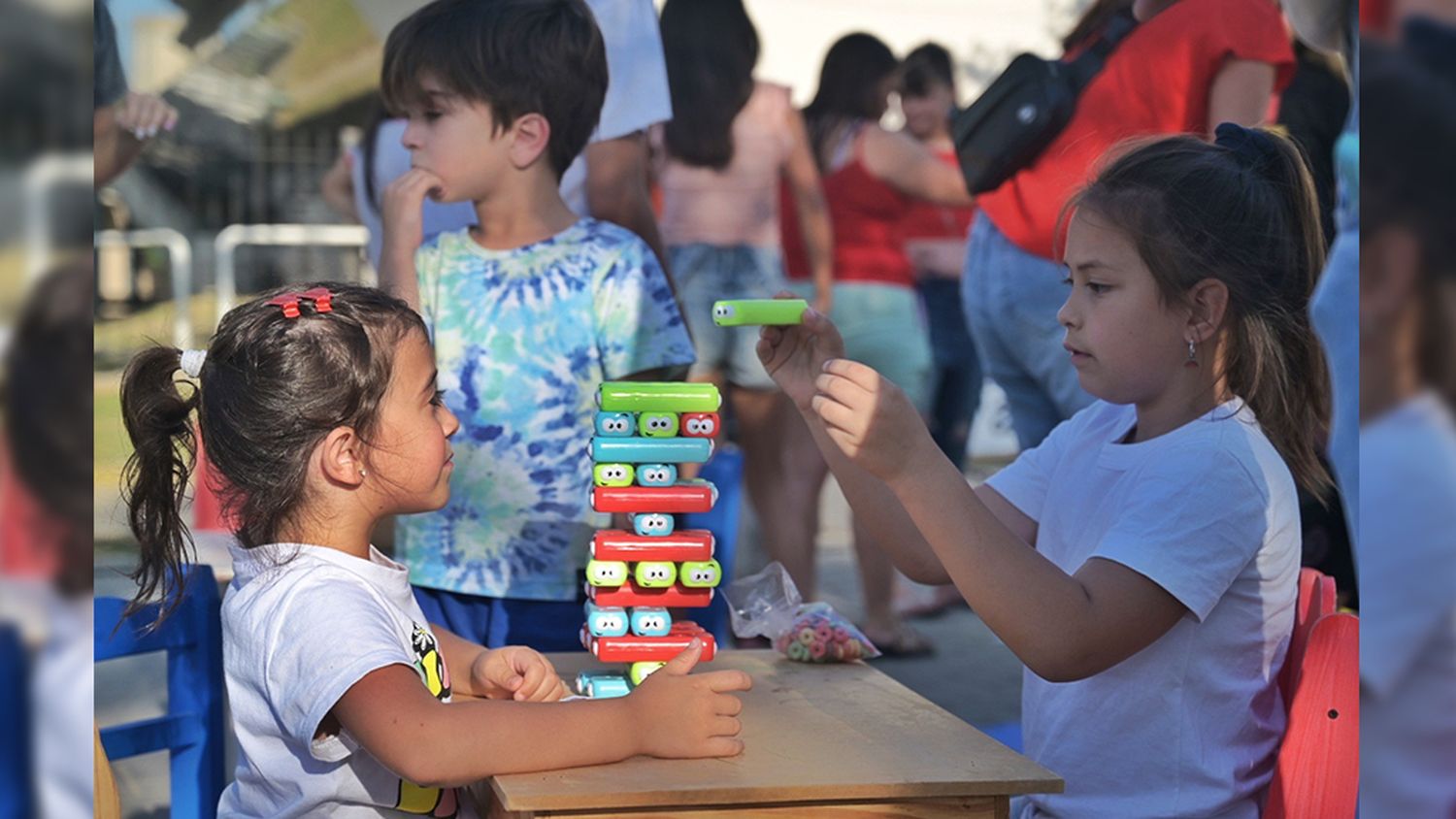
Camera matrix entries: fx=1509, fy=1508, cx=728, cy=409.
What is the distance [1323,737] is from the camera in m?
1.92

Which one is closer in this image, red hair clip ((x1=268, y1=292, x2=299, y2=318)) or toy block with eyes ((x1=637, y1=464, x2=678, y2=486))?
red hair clip ((x1=268, y1=292, x2=299, y2=318))

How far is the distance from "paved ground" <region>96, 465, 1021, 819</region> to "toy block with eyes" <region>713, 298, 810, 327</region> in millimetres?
1333

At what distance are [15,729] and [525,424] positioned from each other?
2.09m

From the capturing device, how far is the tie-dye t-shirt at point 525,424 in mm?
2779

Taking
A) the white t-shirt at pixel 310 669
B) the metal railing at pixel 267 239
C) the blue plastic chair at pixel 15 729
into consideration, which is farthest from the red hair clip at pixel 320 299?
the metal railing at pixel 267 239

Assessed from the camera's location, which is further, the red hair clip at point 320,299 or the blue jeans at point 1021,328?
the blue jeans at point 1021,328

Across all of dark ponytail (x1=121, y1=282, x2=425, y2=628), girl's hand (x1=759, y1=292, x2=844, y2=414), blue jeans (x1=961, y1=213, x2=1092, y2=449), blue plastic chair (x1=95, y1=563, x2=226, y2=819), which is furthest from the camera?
blue jeans (x1=961, y1=213, x2=1092, y2=449)

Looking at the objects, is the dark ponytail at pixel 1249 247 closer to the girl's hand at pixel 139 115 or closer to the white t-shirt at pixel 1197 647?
the white t-shirt at pixel 1197 647

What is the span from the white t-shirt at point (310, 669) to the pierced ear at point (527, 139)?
46.0 inches

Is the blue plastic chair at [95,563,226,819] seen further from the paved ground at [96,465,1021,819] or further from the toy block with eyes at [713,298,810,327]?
the toy block with eyes at [713,298,810,327]

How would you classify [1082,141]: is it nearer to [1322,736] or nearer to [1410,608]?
[1322,736]

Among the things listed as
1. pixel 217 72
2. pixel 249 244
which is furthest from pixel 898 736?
pixel 249 244

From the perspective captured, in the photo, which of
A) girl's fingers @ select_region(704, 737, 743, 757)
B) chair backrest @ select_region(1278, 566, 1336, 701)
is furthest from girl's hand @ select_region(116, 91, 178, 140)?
chair backrest @ select_region(1278, 566, 1336, 701)

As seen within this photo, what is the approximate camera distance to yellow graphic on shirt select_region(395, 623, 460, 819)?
186cm
